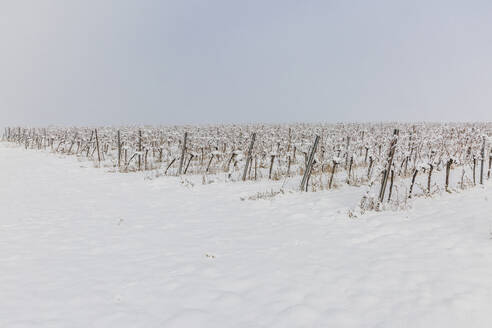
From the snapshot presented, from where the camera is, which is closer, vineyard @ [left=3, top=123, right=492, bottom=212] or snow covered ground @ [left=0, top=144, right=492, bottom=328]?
snow covered ground @ [left=0, top=144, right=492, bottom=328]

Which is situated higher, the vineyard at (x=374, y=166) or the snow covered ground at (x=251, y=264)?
the vineyard at (x=374, y=166)

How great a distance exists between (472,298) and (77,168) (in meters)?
21.1

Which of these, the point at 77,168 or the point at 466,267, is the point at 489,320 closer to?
the point at 466,267

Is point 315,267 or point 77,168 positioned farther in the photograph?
point 77,168

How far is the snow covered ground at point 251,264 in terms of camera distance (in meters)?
4.51

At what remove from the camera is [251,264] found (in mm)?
6254

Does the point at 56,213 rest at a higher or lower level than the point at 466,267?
lower

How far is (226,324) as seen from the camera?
433cm

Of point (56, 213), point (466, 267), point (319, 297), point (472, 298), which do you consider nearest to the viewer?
point (472, 298)

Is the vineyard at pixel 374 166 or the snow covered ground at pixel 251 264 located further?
the vineyard at pixel 374 166

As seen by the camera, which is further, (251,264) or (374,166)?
(374,166)

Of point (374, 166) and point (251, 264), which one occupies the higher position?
point (374, 166)

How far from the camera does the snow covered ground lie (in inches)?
178

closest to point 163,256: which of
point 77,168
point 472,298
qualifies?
point 472,298
